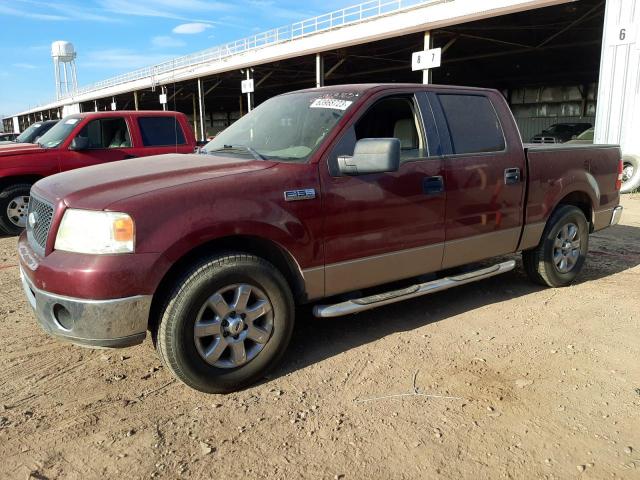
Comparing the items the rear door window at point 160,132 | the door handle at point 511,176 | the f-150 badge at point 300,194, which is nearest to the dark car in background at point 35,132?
the rear door window at point 160,132

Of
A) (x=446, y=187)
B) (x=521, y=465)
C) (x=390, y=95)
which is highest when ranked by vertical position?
(x=390, y=95)

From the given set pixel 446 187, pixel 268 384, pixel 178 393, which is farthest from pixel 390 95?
pixel 178 393

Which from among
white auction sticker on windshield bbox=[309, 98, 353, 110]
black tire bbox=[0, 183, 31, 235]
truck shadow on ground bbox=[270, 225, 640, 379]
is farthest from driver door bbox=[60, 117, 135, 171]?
white auction sticker on windshield bbox=[309, 98, 353, 110]

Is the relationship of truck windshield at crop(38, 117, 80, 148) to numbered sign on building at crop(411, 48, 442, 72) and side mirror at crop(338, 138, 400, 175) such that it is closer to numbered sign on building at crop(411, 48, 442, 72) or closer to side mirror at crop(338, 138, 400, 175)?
side mirror at crop(338, 138, 400, 175)

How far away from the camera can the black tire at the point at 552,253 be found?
489 cm

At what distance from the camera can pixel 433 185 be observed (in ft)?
12.6

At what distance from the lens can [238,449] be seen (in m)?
2.59

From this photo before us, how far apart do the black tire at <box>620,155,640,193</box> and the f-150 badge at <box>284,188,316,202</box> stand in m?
10.9

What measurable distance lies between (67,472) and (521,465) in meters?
2.17

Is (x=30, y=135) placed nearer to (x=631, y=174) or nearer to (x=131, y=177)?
(x=131, y=177)

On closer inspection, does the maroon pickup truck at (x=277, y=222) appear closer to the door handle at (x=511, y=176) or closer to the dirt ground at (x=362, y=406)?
the door handle at (x=511, y=176)

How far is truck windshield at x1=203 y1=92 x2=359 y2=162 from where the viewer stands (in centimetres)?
353

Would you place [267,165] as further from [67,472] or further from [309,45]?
[309,45]

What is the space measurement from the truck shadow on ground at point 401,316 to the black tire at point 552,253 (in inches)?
7.5
